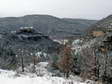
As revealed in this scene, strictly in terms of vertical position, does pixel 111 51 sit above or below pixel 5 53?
above

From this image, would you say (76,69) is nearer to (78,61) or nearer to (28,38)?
(78,61)

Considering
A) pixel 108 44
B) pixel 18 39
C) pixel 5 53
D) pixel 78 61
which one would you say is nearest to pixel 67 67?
pixel 78 61

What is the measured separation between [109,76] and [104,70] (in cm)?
158

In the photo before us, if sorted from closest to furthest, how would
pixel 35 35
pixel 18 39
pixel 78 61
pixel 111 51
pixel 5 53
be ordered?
pixel 111 51 < pixel 78 61 < pixel 5 53 < pixel 18 39 < pixel 35 35

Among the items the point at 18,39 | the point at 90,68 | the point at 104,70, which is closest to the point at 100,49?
the point at 104,70

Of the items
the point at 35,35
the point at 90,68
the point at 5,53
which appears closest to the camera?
the point at 90,68

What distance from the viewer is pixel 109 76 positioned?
41.4 m

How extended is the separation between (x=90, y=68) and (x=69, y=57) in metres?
6.36

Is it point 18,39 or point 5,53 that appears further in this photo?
point 18,39

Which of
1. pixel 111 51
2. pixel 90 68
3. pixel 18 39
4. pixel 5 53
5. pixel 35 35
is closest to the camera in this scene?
pixel 90 68

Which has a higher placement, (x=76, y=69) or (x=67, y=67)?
(x=67, y=67)

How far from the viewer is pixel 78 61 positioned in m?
55.2

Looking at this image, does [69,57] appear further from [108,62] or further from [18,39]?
[18,39]

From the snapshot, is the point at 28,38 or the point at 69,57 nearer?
the point at 69,57
